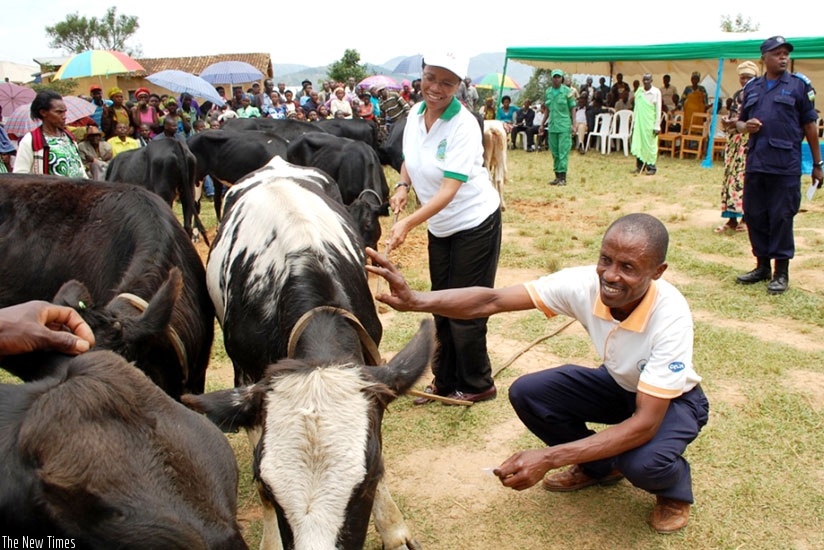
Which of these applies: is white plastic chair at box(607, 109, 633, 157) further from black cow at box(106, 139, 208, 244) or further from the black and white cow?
the black and white cow

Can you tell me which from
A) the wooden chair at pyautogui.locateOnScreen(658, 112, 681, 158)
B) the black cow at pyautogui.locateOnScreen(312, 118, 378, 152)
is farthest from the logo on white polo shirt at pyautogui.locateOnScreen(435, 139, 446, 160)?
the wooden chair at pyautogui.locateOnScreen(658, 112, 681, 158)

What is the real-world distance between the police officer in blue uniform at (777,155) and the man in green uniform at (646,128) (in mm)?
8562

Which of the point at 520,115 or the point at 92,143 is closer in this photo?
the point at 92,143

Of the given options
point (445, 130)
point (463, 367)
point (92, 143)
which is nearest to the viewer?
point (445, 130)

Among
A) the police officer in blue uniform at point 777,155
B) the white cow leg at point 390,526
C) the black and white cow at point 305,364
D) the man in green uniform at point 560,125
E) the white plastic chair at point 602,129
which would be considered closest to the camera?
the black and white cow at point 305,364

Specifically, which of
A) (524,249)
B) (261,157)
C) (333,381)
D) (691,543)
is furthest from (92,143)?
(691,543)

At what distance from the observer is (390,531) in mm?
3230

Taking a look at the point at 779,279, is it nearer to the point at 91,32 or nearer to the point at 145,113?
the point at 145,113

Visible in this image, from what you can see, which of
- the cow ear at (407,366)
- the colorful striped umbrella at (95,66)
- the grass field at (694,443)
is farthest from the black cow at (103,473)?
the colorful striped umbrella at (95,66)

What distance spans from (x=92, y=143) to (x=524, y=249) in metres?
6.02

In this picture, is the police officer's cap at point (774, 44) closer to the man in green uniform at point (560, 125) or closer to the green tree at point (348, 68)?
the man in green uniform at point (560, 125)

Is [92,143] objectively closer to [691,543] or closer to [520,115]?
[691,543]

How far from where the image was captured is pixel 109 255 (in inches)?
137

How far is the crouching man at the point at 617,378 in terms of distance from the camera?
9.44ft
